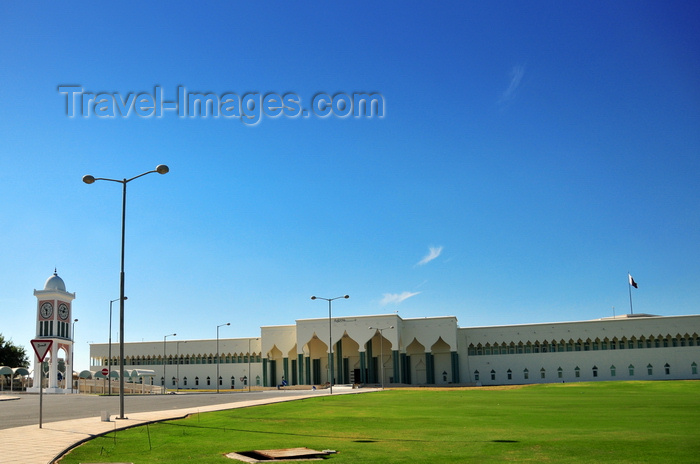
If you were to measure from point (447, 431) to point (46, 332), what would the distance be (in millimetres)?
69560

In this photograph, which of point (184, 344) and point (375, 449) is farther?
point (184, 344)

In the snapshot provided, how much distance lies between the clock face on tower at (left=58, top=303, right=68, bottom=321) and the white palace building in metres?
21.0

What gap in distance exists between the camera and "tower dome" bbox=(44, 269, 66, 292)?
78.1 metres

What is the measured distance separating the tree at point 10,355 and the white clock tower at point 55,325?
95.2 ft

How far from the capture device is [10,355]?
10250 centimetres

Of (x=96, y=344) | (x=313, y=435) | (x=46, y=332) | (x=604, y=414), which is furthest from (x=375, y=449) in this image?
(x=96, y=344)

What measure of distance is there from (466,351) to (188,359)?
142ft

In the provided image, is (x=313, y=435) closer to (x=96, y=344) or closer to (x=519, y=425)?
(x=519, y=425)

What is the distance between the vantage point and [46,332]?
7525cm

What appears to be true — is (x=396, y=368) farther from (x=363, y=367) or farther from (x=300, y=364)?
(x=300, y=364)

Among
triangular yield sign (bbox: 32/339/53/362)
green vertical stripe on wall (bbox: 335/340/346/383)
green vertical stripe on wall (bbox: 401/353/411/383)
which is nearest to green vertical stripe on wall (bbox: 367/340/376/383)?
green vertical stripe on wall (bbox: 335/340/346/383)

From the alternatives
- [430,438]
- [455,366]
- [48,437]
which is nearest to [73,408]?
[48,437]

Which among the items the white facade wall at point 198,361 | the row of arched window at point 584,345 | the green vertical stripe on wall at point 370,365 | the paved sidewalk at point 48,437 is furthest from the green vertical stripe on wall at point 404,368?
the paved sidewalk at point 48,437

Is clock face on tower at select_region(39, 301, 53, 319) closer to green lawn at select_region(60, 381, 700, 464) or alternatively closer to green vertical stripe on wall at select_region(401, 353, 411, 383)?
green vertical stripe on wall at select_region(401, 353, 411, 383)
